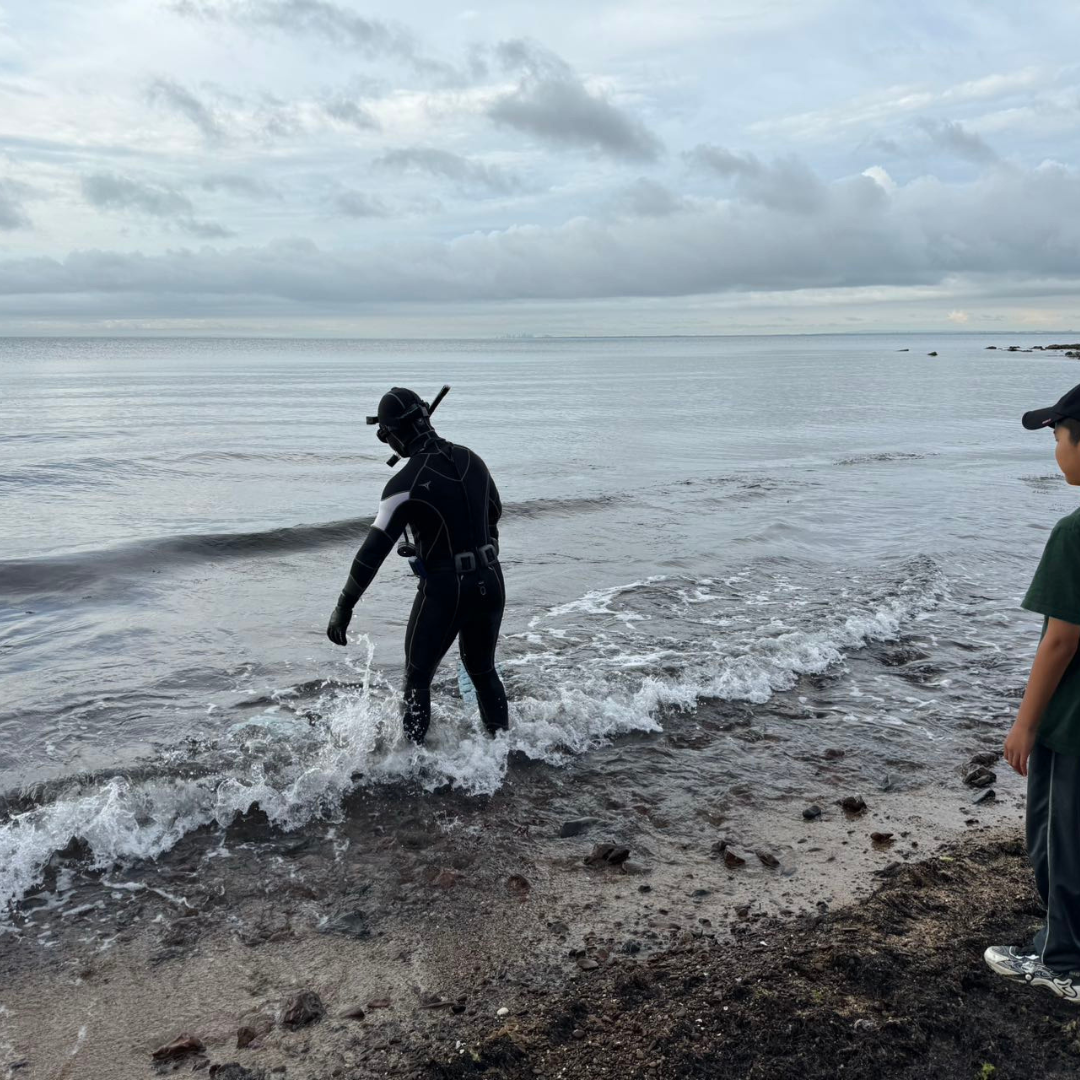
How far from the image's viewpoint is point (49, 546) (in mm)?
15422

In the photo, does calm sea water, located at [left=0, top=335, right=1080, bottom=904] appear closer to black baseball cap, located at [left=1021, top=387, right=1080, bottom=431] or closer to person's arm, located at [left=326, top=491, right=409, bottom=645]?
person's arm, located at [left=326, top=491, right=409, bottom=645]

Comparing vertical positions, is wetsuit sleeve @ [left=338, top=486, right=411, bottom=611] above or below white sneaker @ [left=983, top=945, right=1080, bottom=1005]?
above

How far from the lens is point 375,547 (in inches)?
229

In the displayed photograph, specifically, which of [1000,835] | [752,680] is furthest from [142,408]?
[1000,835]

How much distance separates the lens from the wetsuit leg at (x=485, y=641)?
6246 millimetres

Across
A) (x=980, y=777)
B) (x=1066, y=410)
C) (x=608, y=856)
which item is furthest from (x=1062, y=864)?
(x=980, y=777)

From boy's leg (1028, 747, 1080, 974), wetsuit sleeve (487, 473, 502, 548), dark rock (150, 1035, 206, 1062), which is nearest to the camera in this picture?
boy's leg (1028, 747, 1080, 974)

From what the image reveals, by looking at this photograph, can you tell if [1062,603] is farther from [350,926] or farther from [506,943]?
[350,926]

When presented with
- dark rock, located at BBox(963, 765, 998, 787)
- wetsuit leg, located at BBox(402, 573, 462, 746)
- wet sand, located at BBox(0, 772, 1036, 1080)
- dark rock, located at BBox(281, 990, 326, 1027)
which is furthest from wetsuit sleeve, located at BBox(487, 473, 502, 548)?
dark rock, located at BBox(963, 765, 998, 787)

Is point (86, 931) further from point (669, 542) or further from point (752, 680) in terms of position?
point (669, 542)

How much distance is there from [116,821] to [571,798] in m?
2.95

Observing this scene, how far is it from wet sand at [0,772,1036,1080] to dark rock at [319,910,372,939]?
0.05ft

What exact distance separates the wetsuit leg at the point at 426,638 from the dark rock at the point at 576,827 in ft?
4.25

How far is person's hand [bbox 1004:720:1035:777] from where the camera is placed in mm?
3604
